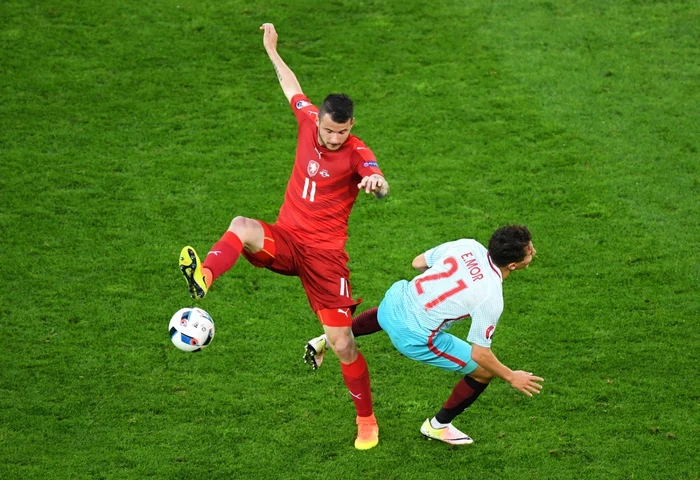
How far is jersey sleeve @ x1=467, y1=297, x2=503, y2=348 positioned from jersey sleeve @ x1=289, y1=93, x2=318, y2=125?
2059 millimetres

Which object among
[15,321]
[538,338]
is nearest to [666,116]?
[538,338]

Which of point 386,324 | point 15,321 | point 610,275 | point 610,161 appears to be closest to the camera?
point 386,324

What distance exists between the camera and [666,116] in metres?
10.6

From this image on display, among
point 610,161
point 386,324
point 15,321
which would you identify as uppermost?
point 610,161

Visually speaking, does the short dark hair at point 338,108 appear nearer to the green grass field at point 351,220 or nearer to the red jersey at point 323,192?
A: the red jersey at point 323,192

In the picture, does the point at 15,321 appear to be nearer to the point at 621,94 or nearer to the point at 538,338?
the point at 538,338

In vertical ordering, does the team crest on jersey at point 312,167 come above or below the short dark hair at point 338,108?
below

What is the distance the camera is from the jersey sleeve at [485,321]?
5.87 meters

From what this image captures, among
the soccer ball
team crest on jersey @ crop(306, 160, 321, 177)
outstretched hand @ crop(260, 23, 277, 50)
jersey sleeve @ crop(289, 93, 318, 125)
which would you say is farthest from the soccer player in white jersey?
outstretched hand @ crop(260, 23, 277, 50)

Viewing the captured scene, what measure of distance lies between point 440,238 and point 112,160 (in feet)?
11.8

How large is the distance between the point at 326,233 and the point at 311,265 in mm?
269

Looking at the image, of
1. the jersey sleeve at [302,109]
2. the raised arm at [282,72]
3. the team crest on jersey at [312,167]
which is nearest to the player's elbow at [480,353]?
the team crest on jersey at [312,167]

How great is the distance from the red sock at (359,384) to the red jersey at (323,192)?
2.80ft

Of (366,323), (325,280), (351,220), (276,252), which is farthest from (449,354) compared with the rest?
(351,220)
